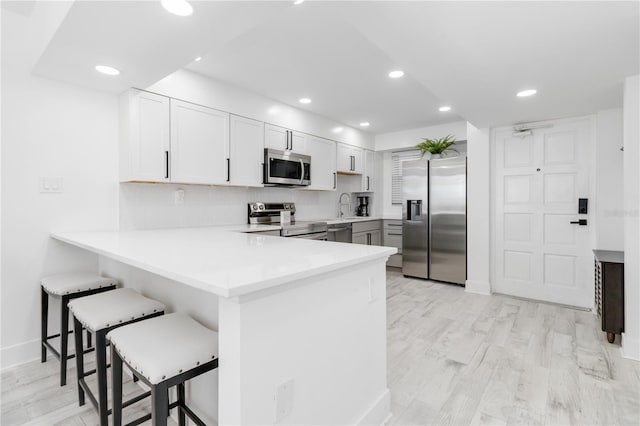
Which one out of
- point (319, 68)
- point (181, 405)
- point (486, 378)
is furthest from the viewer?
point (319, 68)

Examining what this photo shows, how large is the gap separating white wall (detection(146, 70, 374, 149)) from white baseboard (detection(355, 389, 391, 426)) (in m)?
2.93

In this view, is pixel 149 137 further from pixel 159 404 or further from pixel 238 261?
pixel 159 404

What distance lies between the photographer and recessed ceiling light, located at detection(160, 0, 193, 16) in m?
1.49

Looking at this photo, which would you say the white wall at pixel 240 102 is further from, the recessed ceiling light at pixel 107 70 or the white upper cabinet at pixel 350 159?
the recessed ceiling light at pixel 107 70

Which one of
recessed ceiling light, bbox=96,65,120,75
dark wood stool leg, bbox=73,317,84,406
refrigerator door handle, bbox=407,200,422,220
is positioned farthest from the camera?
refrigerator door handle, bbox=407,200,422,220

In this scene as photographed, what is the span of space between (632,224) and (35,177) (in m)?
4.47

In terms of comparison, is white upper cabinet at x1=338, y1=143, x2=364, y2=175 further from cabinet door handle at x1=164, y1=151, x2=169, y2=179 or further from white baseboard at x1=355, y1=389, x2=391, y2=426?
white baseboard at x1=355, y1=389, x2=391, y2=426

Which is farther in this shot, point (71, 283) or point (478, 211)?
point (478, 211)

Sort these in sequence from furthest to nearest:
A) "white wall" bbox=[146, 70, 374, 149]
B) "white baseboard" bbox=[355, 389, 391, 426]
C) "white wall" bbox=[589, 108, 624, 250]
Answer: "white wall" bbox=[589, 108, 624, 250] → "white wall" bbox=[146, 70, 374, 149] → "white baseboard" bbox=[355, 389, 391, 426]

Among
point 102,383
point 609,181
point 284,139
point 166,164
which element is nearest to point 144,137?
point 166,164

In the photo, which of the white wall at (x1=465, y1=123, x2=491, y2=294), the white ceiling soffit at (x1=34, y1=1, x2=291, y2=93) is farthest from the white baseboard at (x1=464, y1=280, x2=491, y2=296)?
the white ceiling soffit at (x1=34, y1=1, x2=291, y2=93)

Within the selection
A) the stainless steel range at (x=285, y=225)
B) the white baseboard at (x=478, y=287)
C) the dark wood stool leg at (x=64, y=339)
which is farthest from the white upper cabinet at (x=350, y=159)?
the dark wood stool leg at (x=64, y=339)

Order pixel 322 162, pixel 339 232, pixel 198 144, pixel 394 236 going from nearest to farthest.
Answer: pixel 198 144, pixel 339 232, pixel 322 162, pixel 394 236

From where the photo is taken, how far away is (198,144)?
3.14 metres
